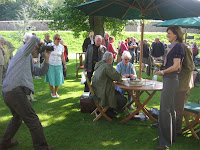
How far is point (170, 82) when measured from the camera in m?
3.29

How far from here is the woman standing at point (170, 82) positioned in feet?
10.4

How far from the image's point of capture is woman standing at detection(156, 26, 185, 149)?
A: 3170mm

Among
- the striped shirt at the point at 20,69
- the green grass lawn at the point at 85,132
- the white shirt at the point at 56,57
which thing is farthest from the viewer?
the white shirt at the point at 56,57

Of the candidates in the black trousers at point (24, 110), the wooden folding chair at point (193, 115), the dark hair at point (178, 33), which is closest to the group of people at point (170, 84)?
the dark hair at point (178, 33)

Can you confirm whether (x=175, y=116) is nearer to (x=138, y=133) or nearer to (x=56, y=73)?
(x=138, y=133)

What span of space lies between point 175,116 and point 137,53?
13.3 m

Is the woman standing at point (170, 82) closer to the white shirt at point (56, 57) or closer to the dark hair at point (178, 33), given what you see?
the dark hair at point (178, 33)

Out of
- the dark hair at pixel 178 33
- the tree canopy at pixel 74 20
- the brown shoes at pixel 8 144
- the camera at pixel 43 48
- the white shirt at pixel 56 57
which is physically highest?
the tree canopy at pixel 74 20

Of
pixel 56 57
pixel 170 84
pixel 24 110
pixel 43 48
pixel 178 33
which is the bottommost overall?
pixel 24 110

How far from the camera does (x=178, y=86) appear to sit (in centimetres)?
353

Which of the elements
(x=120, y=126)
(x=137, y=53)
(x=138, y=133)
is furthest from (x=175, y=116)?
(x=137, y=53)

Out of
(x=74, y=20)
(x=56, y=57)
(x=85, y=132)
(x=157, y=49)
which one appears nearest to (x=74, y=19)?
(x=74, y=20)

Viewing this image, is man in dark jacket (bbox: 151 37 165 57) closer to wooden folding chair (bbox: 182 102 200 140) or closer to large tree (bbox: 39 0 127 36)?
large tree (bbox: 39 0 127 36)

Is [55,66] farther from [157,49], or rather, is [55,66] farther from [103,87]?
[157,49]
